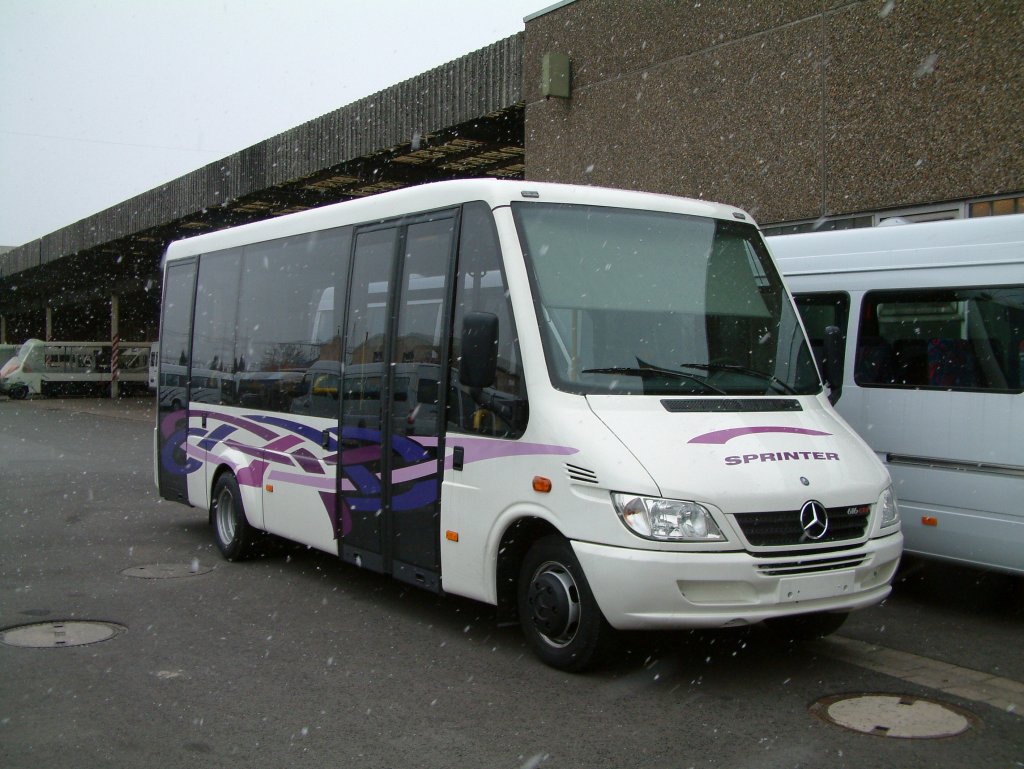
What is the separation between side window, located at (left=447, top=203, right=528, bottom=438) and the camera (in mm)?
6199

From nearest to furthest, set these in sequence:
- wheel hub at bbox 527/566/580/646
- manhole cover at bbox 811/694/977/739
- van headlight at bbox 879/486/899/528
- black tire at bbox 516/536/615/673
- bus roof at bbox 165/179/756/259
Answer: manhole cover at bbox 811/694/977/739 → black tire at bbox 516/536/615/673 → wheel hub at bbox 527/566/580/646 → van headlight at bbox 879/486/899/528 → bus roof at bbox 165/179/756/259

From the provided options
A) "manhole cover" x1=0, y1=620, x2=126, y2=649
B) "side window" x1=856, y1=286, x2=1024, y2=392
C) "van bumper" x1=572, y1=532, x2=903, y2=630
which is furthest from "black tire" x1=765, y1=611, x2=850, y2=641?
"manhole cover" x1=0, y1=620, x2=126, y2=649

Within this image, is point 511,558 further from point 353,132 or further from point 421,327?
point 353,132

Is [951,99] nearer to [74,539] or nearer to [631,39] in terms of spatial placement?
[631,39]

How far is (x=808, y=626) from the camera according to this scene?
6.66 meters

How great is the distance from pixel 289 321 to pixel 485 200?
2.89m

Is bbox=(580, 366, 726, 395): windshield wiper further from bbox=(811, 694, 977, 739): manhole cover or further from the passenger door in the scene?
bbox=(811, 694, 977, 739): manhole cover

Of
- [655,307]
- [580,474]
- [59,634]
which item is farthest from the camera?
[59,634]

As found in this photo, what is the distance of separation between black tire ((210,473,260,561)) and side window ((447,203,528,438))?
344cm

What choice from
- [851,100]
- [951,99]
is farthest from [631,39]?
[951,99]

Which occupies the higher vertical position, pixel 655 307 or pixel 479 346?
pixel 655 307

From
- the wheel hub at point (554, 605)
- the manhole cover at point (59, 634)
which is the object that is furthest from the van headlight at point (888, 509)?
the manhole cover at point (59, 634)

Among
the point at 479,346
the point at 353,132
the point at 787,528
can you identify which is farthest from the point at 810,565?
the point at 353,132

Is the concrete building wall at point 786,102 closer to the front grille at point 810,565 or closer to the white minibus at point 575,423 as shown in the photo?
the white minibus at point 575,423
